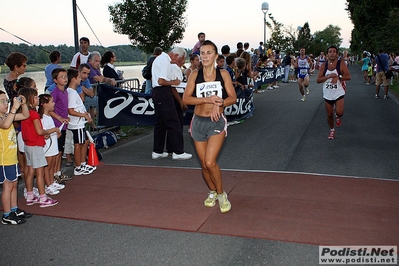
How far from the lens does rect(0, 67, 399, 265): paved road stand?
13.7ft

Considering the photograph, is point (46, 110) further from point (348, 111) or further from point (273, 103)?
point (273, 103)

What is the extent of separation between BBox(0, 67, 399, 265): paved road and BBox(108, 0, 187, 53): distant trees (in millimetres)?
11425

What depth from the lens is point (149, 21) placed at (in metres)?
24.7

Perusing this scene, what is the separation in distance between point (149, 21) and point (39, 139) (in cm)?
2014

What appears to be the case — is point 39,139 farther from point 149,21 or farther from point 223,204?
point 149,21

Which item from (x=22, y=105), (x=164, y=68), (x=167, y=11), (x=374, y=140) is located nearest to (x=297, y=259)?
(x=22, y=105)

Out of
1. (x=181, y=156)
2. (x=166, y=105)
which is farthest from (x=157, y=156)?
(x=166, y=105)

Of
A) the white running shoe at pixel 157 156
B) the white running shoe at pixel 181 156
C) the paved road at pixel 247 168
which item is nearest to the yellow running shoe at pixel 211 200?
the paved road at pixel 247 168

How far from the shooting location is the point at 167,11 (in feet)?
80.7

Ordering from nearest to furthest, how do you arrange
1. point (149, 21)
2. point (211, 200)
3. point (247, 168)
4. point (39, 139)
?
point (211, 200) < point (39, 139) < point (247, 168) < point (149, 21)

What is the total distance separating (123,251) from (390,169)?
5.00 metres

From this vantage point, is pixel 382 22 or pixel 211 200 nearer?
pixel 211 200

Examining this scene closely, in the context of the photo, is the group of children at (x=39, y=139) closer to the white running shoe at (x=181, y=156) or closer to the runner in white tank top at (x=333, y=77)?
the white running shoe at (x=181, y=156)

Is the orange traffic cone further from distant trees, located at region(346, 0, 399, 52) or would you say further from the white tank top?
distant trees, located at region(346, 0, 399, 52)
